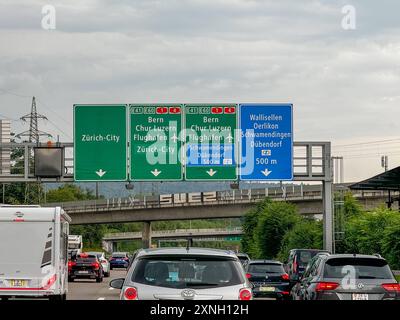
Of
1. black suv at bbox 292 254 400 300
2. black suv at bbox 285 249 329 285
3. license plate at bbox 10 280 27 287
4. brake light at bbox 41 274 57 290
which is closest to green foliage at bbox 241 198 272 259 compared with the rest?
black suv at bbox 285 249 329 285

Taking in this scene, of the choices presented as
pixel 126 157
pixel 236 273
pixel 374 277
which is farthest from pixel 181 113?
pixel 236 273

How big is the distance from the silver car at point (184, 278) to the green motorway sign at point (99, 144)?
3291 centimetres

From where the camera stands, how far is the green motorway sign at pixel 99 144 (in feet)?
152

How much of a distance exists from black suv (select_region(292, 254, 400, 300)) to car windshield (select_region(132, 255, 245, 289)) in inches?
268

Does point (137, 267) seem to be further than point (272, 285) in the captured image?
No

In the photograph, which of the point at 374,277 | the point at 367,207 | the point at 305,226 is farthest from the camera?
the point at 367,207

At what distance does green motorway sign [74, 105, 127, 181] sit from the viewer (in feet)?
152

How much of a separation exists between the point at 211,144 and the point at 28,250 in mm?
20642

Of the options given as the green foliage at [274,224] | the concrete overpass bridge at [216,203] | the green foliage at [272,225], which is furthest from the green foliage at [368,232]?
the concrete overpass bridge at [216,203]

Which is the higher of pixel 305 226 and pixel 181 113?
pixel 181 113
